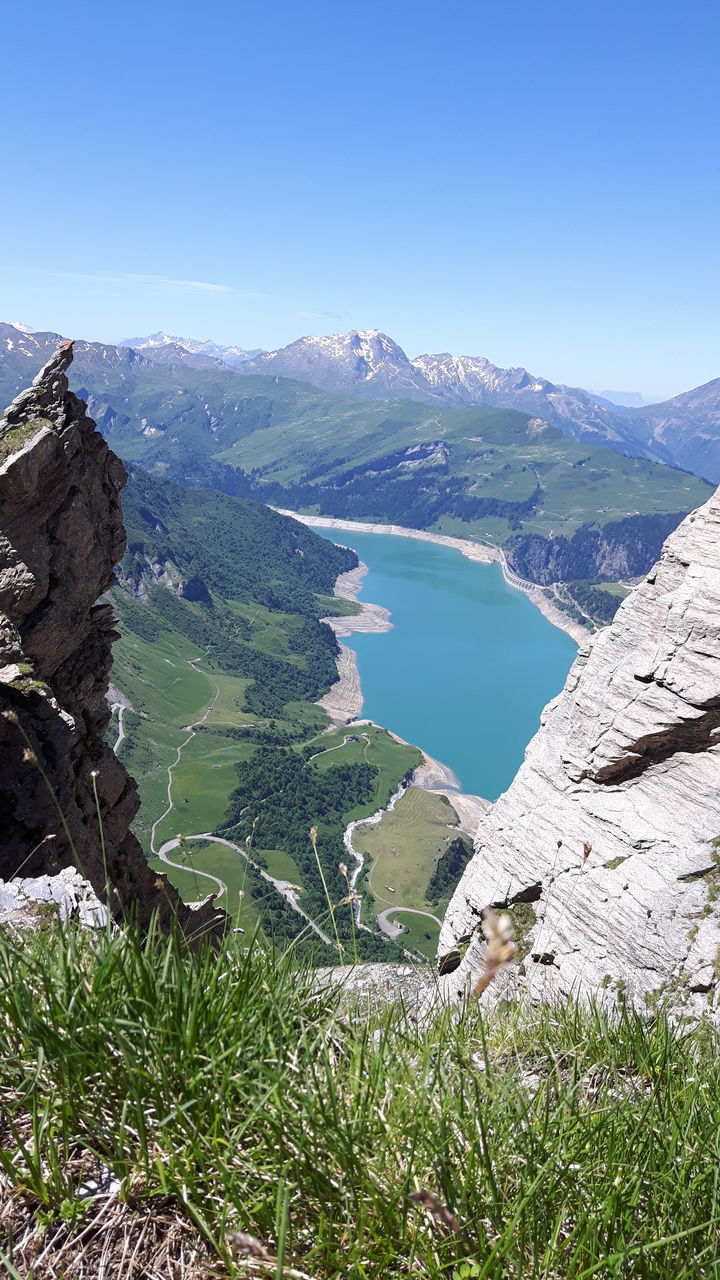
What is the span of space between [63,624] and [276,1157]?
1675 centimetres

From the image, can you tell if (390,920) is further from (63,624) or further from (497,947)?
(497,947)

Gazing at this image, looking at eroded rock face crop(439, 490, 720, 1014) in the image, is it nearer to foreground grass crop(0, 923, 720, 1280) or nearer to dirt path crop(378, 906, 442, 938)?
foreground grass crop(0, 923, 720, 1280)

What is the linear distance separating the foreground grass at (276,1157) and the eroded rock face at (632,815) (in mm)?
13708

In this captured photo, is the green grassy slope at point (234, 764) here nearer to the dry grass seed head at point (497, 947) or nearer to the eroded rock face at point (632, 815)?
the eroded rock face at point (632, 815)

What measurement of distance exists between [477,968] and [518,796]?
532 cm

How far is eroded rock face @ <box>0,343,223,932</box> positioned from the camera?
13.9 meters

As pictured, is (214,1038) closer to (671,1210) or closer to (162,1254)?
(162,1254)

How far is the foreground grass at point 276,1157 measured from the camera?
2.41 meters

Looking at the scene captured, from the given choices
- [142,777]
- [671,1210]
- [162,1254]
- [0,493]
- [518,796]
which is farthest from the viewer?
[142,777]

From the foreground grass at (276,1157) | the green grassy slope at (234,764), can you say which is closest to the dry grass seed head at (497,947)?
the foreground grass at (276,1157)

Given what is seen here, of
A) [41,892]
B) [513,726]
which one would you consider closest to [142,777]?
[513,726]

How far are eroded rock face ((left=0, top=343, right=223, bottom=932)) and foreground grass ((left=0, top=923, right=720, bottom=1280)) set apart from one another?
11.0 m

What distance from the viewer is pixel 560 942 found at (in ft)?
61.6

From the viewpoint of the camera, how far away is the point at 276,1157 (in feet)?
8.36
